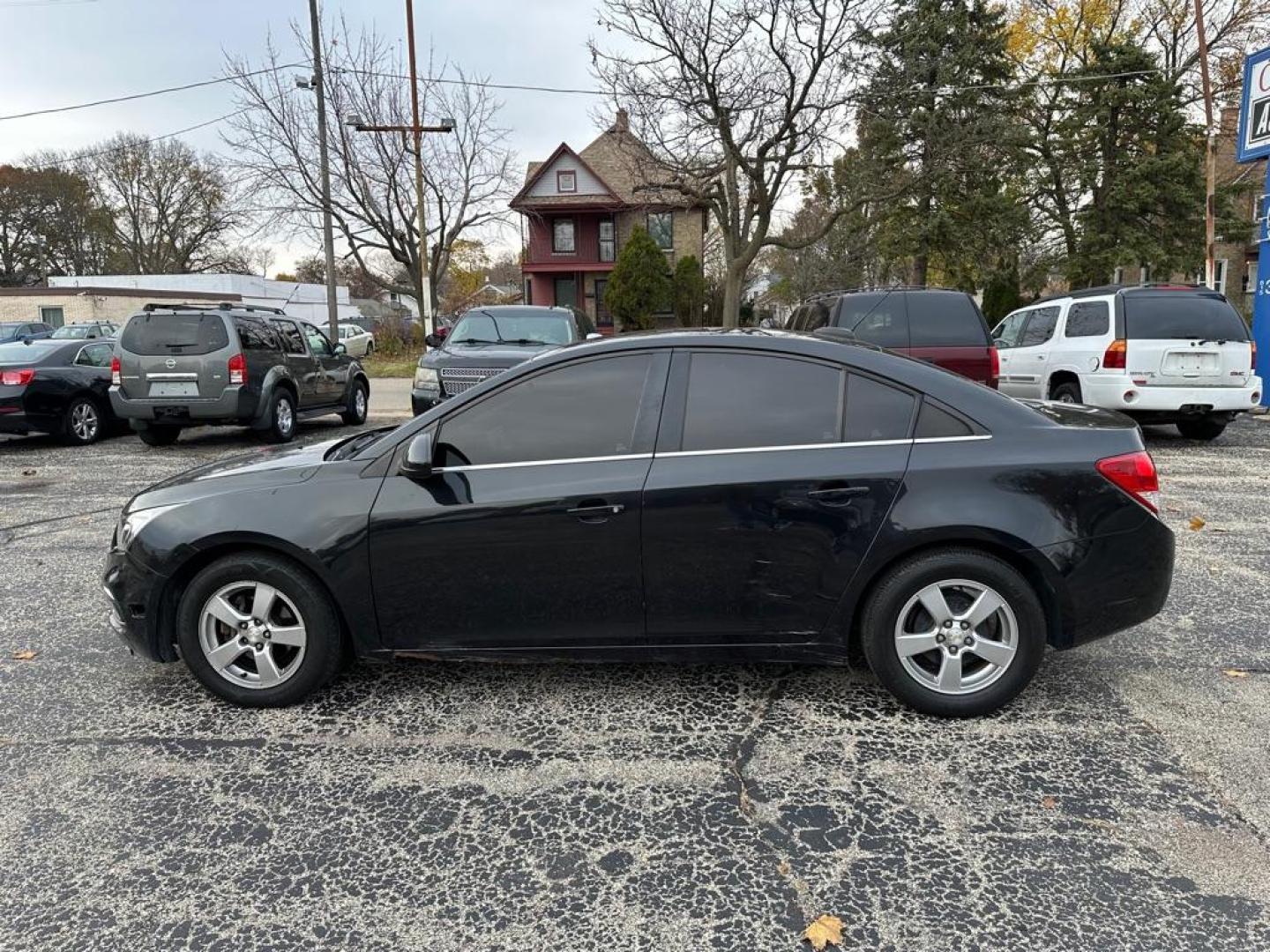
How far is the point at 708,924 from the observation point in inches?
87.3

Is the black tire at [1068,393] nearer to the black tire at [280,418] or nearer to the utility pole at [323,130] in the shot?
the black tire at [280,418]

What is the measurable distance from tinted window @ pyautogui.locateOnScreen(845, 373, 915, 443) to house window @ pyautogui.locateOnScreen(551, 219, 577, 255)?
33926 millimetres

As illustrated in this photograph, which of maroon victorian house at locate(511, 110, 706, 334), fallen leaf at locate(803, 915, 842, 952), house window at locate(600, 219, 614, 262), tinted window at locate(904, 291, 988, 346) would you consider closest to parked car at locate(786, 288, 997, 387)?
tinted window at locate(904, 291, 988, 346)

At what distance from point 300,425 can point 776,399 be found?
37.2 ft

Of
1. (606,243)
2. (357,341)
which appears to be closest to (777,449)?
(357,341)

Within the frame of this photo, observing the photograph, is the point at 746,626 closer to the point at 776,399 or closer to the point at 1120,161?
the point at 776,399

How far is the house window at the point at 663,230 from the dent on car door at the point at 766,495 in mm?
32629

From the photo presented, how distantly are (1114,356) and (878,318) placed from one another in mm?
2692

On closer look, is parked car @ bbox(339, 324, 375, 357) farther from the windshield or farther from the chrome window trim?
the chrome window trim

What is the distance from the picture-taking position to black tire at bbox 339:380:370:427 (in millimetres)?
12984

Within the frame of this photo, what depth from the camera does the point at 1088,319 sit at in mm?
9695

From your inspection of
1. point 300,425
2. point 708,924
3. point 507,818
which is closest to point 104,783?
point 507,818

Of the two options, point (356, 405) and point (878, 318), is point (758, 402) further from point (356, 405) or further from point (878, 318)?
point (356, 405)

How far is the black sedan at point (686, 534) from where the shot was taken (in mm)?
3174
